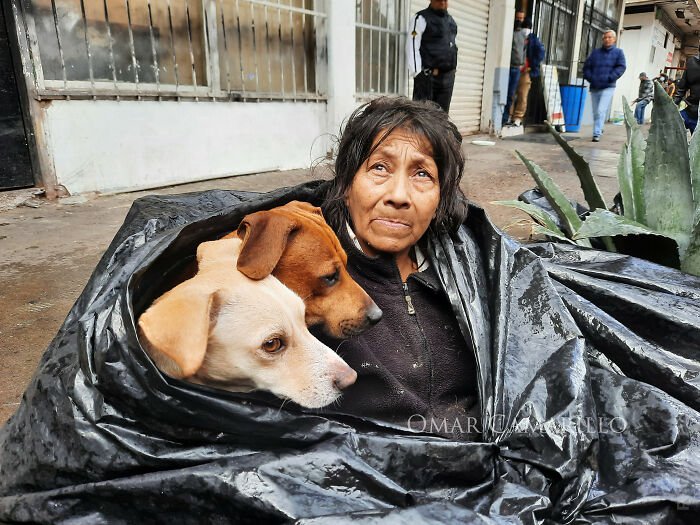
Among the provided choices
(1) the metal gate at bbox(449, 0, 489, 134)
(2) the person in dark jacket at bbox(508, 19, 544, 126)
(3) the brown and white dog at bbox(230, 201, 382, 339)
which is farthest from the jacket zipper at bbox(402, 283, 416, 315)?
(2) the person in dark jacket at bbox(508, 19, 544, 126)

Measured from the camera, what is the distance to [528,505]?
1.18 meters

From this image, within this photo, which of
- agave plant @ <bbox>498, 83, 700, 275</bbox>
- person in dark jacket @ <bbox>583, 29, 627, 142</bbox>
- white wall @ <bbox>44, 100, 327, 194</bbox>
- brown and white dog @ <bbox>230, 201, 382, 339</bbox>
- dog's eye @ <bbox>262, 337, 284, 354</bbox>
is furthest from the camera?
person in dark jacket @ <bbox>583, 29, 627, 142</bbox>

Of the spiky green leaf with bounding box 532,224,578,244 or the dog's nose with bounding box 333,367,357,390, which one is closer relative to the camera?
the dog's nose with bounding box 333,367,357,390

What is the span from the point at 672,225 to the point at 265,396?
2.27 meters

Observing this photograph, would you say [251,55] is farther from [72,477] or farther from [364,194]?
[72,477]

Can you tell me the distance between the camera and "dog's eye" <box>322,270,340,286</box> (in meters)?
1.43

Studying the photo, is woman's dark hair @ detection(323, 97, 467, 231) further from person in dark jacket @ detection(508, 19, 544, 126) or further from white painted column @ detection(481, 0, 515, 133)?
person in dark jacket @ detection(508, 19, 544, 126)

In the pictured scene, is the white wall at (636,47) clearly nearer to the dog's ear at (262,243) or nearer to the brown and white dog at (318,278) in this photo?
the brown and white dog at (318,278)

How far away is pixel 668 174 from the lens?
2611 millimetres

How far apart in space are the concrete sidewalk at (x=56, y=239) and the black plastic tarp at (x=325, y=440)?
32.8 inches

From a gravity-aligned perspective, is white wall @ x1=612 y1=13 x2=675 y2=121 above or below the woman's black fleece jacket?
above

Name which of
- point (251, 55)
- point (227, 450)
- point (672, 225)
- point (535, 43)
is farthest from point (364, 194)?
point (535, 43)

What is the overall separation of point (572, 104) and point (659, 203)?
1100cm

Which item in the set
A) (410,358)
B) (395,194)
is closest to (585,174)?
(395,194)
